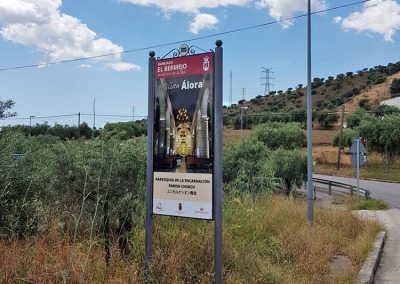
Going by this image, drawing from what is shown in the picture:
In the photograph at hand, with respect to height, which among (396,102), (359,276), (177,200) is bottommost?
(359,276)

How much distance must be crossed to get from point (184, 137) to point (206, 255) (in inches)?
58.9

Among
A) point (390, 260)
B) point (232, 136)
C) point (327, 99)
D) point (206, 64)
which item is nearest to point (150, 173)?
point (206, 64)

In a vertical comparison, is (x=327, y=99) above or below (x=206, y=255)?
above

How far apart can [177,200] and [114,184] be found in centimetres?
95

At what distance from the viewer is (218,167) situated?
15.9 feet

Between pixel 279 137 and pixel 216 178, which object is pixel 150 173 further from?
pixel 279 137

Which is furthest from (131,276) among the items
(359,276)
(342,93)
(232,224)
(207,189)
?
(342,93)

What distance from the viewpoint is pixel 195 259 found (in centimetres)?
562

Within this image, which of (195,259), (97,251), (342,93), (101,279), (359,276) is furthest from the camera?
(342,93)

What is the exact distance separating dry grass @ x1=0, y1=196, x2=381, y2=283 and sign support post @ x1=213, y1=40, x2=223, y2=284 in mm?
421

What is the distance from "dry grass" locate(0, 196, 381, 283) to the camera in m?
4.47

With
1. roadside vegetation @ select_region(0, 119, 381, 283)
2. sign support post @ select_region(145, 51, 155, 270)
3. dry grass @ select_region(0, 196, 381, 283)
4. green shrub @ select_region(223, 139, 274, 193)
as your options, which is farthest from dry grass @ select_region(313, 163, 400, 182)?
sign support post @ select_region(145, 51, 155, 270)

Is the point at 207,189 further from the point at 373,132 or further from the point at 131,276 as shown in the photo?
the point at 373,132

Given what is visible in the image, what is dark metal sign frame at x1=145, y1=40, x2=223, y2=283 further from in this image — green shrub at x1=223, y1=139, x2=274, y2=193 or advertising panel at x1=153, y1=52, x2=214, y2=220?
green shrub at x1=223, y1=139, x2=274, y2=193
